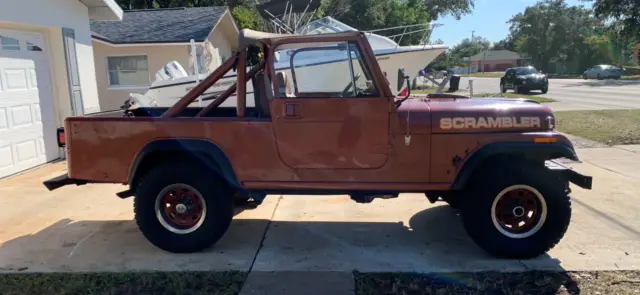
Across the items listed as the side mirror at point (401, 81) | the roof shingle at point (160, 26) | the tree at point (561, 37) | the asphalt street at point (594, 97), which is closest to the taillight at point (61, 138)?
the side mirror at point (401, 81)

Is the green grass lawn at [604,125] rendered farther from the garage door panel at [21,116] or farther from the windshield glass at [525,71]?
the windshield glass at [525,71]

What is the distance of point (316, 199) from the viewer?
6566mm

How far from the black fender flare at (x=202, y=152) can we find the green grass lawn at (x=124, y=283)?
0.88 metres

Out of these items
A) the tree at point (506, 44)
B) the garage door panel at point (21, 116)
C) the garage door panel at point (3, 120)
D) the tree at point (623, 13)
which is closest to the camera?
the garage door panel at point (3, 120)

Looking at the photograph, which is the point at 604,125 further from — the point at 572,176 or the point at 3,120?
the point at 3,120

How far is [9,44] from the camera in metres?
7.87

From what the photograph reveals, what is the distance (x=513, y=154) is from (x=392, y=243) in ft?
4.73

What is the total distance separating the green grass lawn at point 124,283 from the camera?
4.00 metres

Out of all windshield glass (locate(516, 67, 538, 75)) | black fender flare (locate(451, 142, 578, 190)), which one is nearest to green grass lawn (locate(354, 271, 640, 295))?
black fender flare (locate(451, 142, 578, 190))

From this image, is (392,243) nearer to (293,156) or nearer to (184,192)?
(293,156)

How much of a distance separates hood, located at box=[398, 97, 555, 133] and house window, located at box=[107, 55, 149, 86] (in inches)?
461

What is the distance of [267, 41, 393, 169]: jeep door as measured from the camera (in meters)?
4.38

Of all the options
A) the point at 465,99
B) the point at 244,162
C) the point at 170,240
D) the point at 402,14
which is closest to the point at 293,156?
the point at 244,162

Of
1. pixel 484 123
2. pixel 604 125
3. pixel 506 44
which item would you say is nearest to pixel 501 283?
pixel 484 123
